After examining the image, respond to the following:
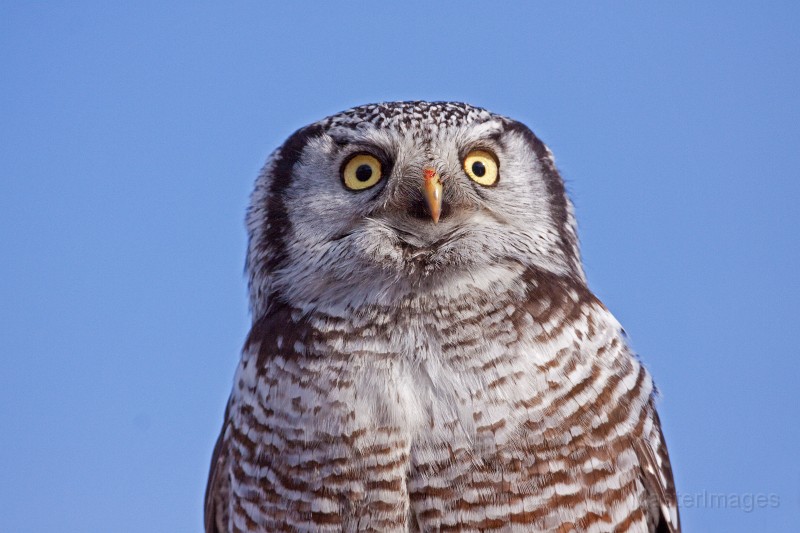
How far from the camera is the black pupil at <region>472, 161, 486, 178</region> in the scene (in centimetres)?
430

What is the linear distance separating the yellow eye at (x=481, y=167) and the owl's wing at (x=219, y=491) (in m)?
1.73

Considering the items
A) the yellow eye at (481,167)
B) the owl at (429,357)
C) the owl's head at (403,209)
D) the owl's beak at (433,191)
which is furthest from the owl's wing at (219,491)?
the yellow eye at (481,167)

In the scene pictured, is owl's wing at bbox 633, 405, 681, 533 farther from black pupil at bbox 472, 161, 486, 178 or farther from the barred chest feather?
black pupil at bbox 472, 161, 486, 178

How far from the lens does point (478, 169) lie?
170 inches

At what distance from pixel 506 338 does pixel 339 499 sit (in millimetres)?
968

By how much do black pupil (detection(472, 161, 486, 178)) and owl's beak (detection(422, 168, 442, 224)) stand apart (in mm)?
314

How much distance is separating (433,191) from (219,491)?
2.00 meters

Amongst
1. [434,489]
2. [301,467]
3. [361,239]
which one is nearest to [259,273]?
[361,239]

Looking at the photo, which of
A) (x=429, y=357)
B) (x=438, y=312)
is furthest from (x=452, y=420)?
(x=438, y=312)

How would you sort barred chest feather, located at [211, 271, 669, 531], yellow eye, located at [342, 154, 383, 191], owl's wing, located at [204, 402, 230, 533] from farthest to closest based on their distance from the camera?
owl's wing, located at [204, 402, 230, 533] → yellow eye, located at [342, 154, 383, 191] → barred chest feather, located at [211, 271, 669, 531]

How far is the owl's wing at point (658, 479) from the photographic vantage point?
4012 mm

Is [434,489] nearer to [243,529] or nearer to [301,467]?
[301,467]

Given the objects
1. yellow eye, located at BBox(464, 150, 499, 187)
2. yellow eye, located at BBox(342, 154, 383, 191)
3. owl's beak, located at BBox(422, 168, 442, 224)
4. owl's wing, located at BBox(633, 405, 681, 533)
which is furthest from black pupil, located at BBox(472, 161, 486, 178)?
owl's wing, located at BBox(633, 405, 681, 533)

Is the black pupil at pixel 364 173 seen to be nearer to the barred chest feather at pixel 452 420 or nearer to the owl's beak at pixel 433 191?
the owl's beak at pixel 433 191
